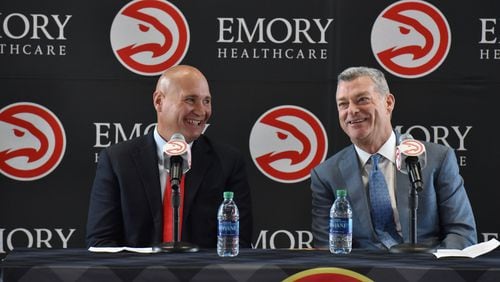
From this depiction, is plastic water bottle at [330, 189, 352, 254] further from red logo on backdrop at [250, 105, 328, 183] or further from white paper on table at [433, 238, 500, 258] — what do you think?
red logo on backdrop at [250, 105, 328, 183]

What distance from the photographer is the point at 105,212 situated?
13.5ft

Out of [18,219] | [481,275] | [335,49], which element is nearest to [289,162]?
[335,49]

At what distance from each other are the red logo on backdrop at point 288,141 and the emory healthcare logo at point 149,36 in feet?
2.15

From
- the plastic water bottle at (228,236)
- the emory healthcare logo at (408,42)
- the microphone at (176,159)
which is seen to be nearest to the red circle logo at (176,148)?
the microphone at (176,159)

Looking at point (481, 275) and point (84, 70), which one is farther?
point (84, 70)

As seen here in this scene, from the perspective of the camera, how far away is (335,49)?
5086mm

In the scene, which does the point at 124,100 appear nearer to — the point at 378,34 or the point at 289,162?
the point at 289,162

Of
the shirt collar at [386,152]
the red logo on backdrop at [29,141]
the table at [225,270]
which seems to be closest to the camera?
the table at [225,270]

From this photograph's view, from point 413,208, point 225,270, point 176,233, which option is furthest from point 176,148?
point 413,208

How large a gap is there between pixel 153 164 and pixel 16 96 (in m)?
1.29

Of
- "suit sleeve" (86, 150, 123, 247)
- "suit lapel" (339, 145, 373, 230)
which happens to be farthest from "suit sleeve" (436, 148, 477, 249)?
"suit sleeve" (86, 150, 123, 247)

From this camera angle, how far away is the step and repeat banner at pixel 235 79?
5.07m

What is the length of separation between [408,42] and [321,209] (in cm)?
140

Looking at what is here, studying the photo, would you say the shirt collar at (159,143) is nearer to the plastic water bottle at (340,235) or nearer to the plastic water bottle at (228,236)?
the plastic water bottle at (228,236)
